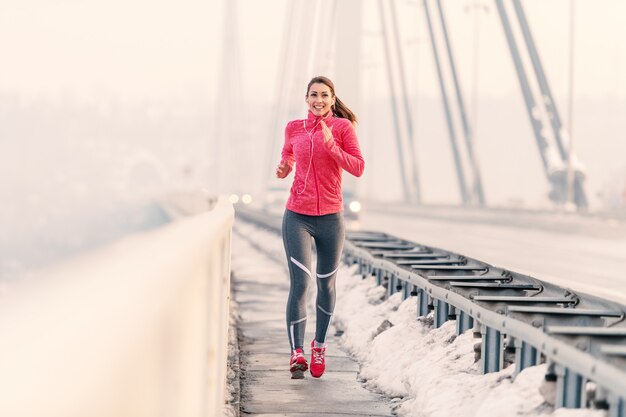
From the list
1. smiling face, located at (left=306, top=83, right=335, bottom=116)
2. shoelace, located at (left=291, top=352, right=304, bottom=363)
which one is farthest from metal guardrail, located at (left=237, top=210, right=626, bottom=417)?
smiling face, located at (left=306, top=83, right=335, bottom=116)

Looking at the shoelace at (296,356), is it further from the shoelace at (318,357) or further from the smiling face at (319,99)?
the smiling face at (319,99)

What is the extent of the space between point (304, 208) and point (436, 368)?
1160 mm

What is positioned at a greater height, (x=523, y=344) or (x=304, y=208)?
(x=304, y=208)

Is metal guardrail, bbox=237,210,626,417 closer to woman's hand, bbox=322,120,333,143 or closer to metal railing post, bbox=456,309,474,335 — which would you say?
metal railing post, bbox=456,309,474,335

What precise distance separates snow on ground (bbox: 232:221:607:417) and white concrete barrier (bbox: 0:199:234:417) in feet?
7.13

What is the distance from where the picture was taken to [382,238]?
502 inches

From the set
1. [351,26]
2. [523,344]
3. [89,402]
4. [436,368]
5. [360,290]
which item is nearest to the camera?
[89,402]

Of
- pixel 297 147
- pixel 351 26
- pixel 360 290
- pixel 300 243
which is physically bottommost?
pixel 360 290

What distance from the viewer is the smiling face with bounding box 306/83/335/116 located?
6273 mm

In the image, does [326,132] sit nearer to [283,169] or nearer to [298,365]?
[283,169]

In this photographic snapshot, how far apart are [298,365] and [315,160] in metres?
1.23

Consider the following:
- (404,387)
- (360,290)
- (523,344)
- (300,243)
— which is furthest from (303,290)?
(360,290)

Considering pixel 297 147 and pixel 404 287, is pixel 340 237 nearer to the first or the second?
pixel 297 147

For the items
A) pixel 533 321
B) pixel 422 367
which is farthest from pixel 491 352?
pixel 422 367
